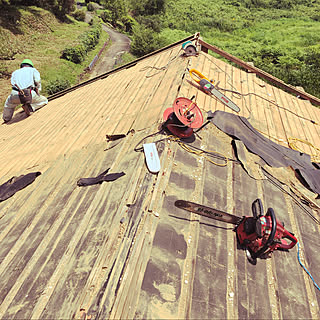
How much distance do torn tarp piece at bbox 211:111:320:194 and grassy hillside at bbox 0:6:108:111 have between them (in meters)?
17.3

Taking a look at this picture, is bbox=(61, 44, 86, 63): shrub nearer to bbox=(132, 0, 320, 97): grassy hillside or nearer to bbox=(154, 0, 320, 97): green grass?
bbox=(132, 0, 320, 97): grassy hillside

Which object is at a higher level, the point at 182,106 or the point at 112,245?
the point at 182,106

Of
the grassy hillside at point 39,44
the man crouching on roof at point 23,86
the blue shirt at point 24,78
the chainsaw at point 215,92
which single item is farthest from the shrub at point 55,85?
the chainsaw at point 215,92

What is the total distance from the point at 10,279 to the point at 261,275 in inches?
136

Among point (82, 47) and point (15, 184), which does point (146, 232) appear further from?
point (82, 47)

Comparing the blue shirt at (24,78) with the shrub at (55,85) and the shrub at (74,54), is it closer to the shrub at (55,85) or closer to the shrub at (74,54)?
the shrub at (55,85)

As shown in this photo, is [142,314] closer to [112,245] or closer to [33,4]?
[112,245]

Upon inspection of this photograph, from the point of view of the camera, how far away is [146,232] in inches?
111

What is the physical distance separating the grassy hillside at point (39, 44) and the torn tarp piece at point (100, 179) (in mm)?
16300

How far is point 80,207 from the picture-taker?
357 cm

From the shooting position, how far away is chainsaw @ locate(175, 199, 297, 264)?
274 centimetres

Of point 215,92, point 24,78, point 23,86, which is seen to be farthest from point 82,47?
point 215,92

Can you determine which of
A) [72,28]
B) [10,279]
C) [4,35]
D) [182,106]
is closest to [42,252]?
[10,279]

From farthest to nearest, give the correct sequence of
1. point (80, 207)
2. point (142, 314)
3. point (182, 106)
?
1. point (182, 106)
2. point (80, 207)
3. point (142, 314)
